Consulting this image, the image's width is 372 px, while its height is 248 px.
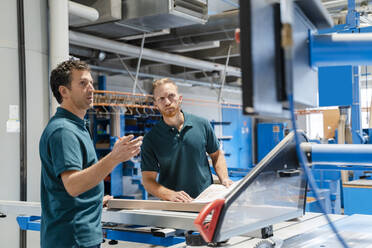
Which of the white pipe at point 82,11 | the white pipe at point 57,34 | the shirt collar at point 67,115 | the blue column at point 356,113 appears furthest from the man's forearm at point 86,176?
the blue column at point 356,113

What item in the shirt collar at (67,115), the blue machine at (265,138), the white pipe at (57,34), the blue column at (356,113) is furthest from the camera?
the blue machine at (265,138)

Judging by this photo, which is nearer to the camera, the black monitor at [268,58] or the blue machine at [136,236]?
the black monitor at [268,58]

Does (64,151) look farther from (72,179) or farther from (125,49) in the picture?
(125,49)

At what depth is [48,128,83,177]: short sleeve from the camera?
1896 mm

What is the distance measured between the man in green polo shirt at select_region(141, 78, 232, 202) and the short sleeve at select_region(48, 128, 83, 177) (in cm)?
84

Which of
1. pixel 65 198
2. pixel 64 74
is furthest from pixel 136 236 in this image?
pixel 64 74

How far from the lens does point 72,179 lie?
1.88 m

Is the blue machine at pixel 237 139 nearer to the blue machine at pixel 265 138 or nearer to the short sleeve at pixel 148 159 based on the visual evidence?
the blue machine at pixel 265 138

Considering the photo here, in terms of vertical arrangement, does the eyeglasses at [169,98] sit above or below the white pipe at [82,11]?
below

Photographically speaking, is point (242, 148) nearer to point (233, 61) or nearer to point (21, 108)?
point (233, 61)

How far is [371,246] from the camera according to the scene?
1.69 meters

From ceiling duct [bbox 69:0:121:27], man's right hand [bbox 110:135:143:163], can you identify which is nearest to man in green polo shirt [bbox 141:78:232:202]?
man's right hand [bbox 110:135:143:163]

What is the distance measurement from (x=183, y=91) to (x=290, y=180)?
1129cm

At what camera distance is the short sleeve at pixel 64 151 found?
6.22 feet
